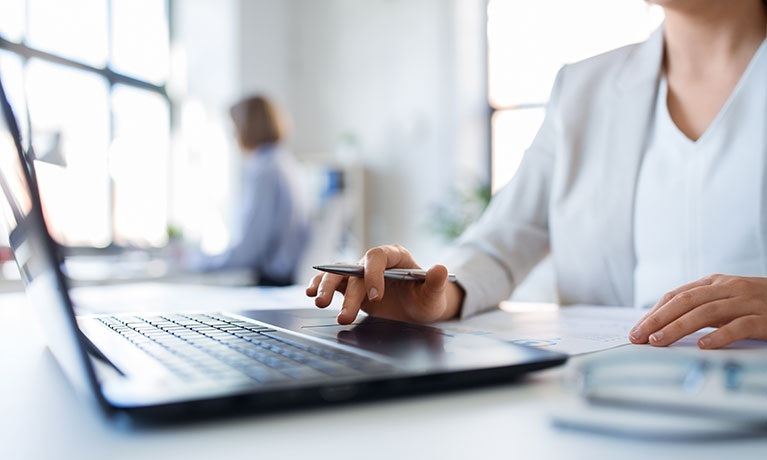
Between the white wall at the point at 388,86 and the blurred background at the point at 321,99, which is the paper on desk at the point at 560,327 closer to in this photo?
the blurred background at the point at 321,99

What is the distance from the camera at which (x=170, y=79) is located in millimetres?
4984

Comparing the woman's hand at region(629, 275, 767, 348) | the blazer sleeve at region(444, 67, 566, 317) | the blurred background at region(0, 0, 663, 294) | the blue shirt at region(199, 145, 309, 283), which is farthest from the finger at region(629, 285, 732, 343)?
the blurred background at region(0, 0, 663, 294)

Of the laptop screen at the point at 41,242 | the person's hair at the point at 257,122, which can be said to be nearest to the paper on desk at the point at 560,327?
the laptop screen at the point at 41,242

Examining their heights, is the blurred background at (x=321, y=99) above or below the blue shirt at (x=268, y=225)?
above

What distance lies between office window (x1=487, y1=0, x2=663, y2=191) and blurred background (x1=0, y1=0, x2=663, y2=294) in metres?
0.01

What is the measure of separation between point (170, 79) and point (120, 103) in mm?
630

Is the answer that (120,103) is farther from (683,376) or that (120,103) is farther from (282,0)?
(683,376)

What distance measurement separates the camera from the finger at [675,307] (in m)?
0.57

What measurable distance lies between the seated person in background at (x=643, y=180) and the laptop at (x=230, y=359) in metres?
0.28

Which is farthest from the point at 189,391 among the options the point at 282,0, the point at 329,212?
the point at 282,0

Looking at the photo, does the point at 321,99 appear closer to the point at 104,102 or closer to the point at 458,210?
the point at 458,210

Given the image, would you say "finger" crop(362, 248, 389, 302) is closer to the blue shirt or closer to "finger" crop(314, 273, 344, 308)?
"finger" crop(314, 273, 344, 308)

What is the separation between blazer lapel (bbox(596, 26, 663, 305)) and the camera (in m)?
1.03

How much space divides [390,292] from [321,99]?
5.04 metres
